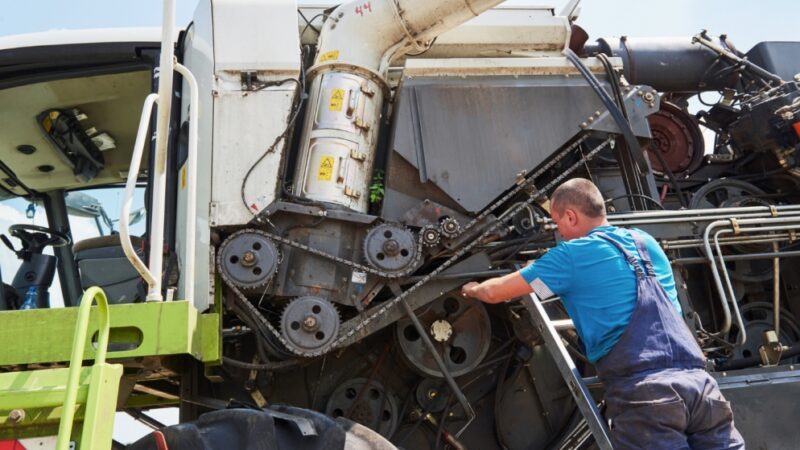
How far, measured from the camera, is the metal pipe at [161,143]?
271 centimetres

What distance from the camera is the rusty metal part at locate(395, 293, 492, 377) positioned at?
3.80 metres

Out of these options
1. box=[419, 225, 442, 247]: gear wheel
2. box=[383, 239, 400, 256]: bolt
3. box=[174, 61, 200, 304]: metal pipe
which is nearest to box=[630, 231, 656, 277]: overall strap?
box=[419, 225, 442, 247]: gear wheel

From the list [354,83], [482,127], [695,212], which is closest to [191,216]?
[354,83]

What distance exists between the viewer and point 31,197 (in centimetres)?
457

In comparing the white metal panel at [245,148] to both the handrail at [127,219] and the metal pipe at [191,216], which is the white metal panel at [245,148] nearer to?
the metal pipe at [191,216]

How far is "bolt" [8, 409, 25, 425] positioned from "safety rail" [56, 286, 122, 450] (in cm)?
18

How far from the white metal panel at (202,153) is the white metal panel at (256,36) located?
60mm

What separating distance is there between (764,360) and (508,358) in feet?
4.04

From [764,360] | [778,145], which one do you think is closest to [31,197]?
[764,360]

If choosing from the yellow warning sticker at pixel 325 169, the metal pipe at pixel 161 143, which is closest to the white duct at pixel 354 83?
the yellow warning sticker at pixel 325 169

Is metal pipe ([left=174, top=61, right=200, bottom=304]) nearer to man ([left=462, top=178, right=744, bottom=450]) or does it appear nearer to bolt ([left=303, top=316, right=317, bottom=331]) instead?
bolt ([left=303, top=316, right=317, bottom=331])

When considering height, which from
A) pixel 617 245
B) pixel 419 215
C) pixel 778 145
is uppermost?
pixel 778 145

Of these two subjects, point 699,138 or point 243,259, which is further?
point 699,138

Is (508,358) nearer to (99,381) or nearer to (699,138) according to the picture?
(699,138)
